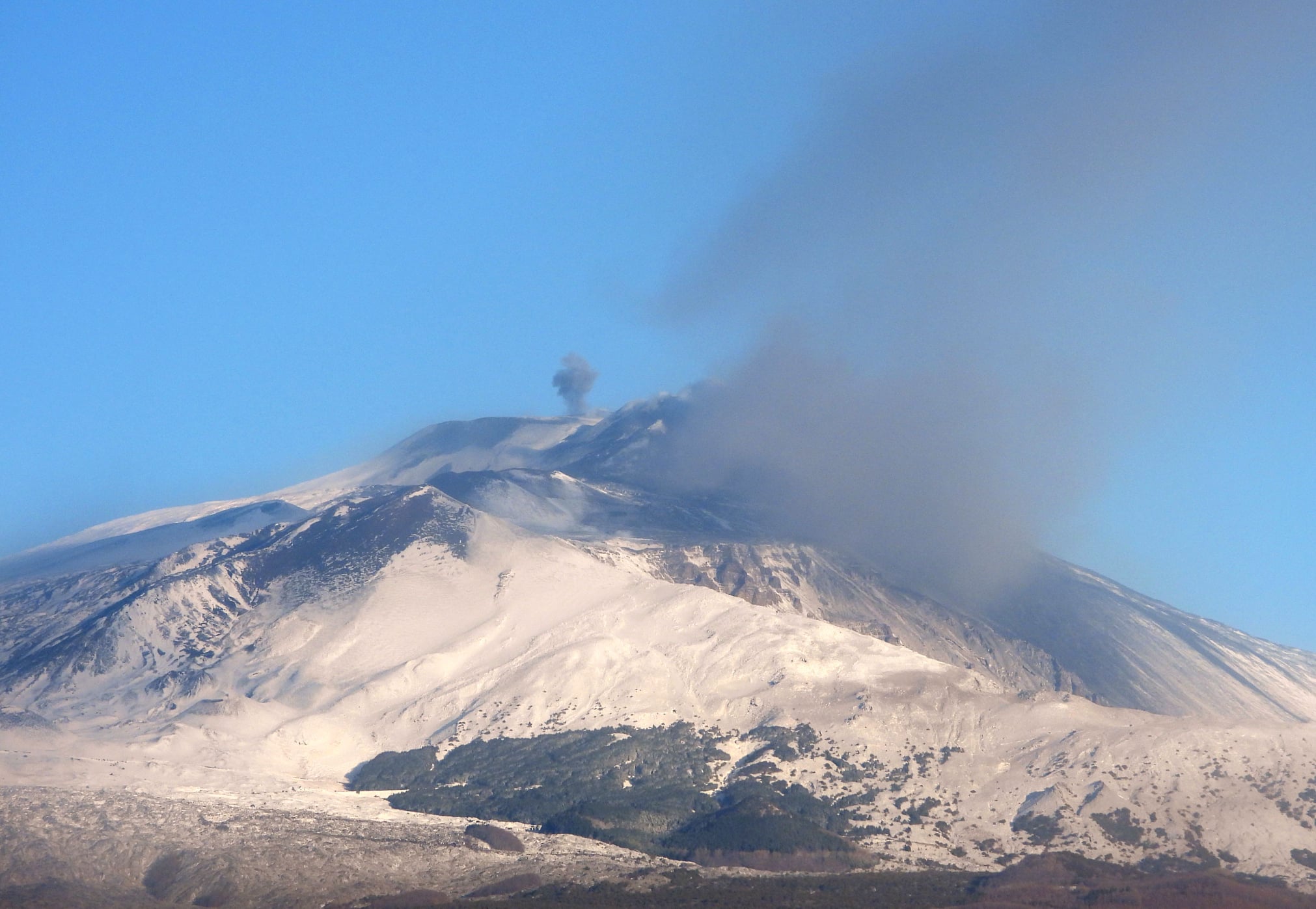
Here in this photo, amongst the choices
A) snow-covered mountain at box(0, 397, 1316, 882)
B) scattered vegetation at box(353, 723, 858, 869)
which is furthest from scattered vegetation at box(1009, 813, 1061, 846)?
scattered vegetation at box(353, 723, 858, 869)

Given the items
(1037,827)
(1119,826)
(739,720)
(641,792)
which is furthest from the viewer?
(739,720)

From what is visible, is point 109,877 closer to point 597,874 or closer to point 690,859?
point 597,874

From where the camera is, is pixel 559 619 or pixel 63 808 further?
pixel 559 619

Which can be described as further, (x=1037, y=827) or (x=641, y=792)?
(x=641, y=792)

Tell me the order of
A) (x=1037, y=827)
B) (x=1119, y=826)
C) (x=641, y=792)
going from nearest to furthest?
(x=1119, y=826) → (x=1037, y=827) → (x=641, y=792)

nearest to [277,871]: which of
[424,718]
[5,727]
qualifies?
[424,718]

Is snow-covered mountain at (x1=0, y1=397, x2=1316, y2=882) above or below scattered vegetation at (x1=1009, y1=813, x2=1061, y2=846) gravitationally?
above

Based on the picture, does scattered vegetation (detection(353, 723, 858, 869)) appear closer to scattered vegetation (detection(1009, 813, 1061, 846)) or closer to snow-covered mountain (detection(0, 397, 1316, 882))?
snow-covered mountain (detection(0, 397, 1316, 882))

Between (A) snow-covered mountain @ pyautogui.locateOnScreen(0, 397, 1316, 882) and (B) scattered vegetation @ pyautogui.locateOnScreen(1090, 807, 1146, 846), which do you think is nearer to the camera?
(B) scattered vegetation @ pyautogui.locateOnScreen(1090, 807, 1146, 846)

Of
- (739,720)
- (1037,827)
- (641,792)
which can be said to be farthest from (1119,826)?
(739,720)

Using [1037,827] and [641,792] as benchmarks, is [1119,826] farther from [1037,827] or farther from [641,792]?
[641,792]

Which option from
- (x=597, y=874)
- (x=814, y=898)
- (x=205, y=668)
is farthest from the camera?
(x=205, y=668)
